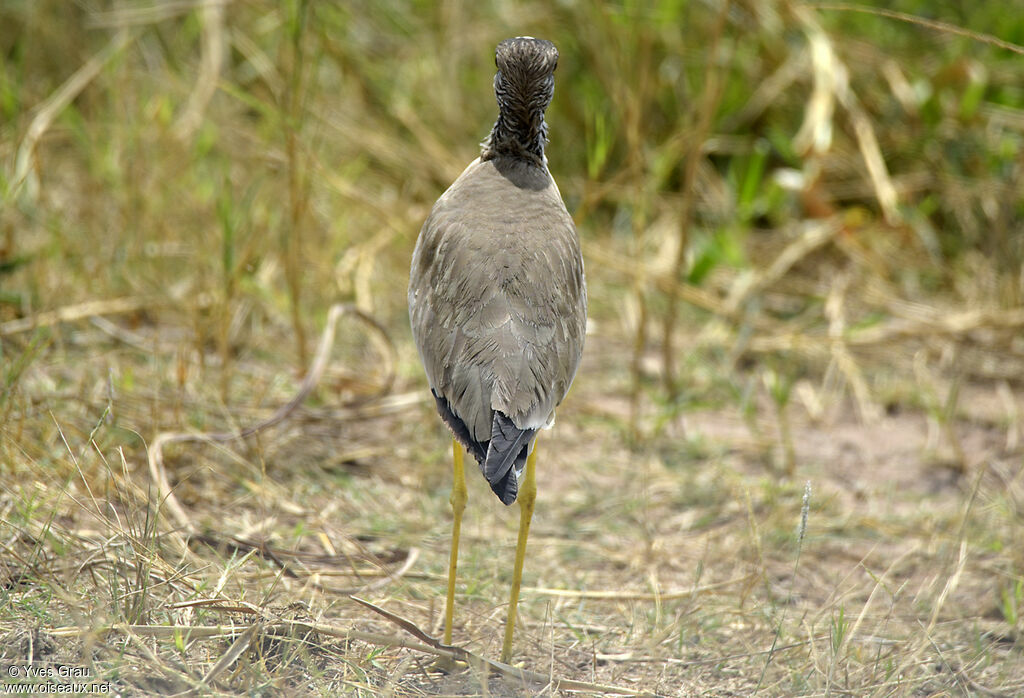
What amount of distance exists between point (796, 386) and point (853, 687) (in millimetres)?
2618

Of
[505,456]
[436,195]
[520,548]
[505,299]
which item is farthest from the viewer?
[436,195]

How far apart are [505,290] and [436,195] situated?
11.3 ft

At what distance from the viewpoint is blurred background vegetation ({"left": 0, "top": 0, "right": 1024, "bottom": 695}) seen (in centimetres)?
411

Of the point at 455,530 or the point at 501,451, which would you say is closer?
the point at 501,451

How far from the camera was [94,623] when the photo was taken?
2.55 m

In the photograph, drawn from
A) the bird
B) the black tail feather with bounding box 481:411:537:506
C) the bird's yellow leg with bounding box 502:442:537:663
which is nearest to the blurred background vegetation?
the bird's yellow leg with bounding box 502:442:537:663

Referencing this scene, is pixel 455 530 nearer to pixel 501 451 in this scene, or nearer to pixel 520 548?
pixel 520 548

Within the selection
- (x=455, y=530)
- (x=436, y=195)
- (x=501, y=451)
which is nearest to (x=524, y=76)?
(x=501, y=451)

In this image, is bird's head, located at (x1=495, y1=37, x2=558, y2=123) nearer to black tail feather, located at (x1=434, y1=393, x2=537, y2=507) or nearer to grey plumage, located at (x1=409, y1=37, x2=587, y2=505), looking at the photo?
grey plumage, located at (x1=409, y1=37, x2=587, y2=505)

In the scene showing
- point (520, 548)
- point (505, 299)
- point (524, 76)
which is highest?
point (524, 76)

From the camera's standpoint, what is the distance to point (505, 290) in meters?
3.02

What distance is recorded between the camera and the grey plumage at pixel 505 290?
111 inches

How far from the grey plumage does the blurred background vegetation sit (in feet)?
2.61

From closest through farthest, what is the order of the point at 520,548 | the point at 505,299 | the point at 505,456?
the point at 505,456
the point at 505,299
the point at 520,548
